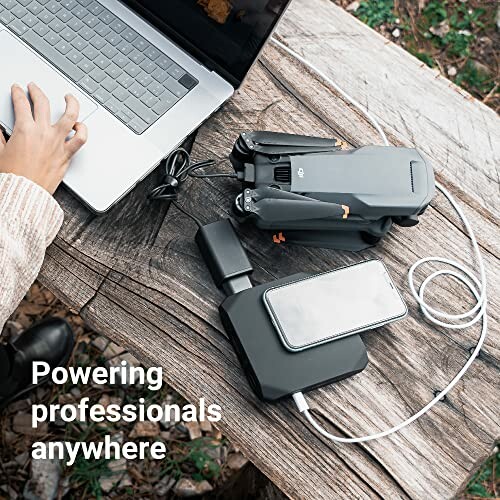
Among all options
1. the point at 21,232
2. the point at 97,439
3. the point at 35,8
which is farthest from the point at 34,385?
the point at 35,8

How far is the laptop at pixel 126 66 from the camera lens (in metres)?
0.98

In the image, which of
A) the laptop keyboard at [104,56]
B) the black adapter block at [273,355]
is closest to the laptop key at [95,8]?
the laptop keyboard at [104,56]

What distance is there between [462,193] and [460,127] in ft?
0.46

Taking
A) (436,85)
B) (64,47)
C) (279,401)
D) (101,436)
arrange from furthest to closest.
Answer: (101,436) < (436,85) < (64,47) < (279,401)

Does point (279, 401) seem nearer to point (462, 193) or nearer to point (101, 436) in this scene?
point (462, 193)

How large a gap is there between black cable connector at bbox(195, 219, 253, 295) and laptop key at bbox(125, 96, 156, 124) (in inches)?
8.3

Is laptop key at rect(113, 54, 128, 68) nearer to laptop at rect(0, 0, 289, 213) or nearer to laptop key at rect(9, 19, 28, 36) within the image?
laptop at rect(0, 0, 289, 213)

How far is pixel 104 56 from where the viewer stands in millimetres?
1070

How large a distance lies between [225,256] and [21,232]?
0.29m

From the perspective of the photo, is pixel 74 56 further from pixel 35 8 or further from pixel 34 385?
pixel 34 385

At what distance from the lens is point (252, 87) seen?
3.64 ft

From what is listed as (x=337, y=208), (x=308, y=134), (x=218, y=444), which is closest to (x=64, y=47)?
(x=308, y=134)

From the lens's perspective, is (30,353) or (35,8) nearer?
(35,8)

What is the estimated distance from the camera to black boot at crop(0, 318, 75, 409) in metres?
1.44
